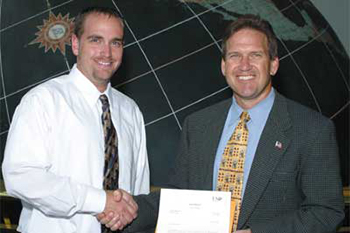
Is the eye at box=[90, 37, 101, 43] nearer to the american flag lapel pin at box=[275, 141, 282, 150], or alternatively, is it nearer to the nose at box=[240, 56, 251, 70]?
the nose at box=[240, 56, 251, 70]

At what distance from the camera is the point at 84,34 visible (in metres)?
3.18

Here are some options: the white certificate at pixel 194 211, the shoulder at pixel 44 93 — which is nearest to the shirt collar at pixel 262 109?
the white certificate at pixel 194 211

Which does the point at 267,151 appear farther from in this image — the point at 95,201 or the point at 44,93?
the point at 44,93

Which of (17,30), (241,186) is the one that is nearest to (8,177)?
A: (241,186)

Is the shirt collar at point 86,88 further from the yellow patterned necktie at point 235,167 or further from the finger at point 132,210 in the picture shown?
the yellow patterned necktie at point 235,167

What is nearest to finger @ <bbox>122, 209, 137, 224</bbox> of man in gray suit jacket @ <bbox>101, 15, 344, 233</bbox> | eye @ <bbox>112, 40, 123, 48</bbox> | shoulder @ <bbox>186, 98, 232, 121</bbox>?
man in gray suit jacket @ <bbox>101, 15, 344, 233</bbox>

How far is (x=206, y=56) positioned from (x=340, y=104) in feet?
4.60

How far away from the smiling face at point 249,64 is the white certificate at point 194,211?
1.79 feet

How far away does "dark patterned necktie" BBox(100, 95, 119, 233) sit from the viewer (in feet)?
10.1

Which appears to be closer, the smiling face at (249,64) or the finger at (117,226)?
the smiling face at (249,64)

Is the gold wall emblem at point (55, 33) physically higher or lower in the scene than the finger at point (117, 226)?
higher

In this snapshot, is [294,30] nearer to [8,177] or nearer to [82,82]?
[82,82]

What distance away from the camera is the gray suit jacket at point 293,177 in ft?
8.04

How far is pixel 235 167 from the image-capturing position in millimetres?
2627
